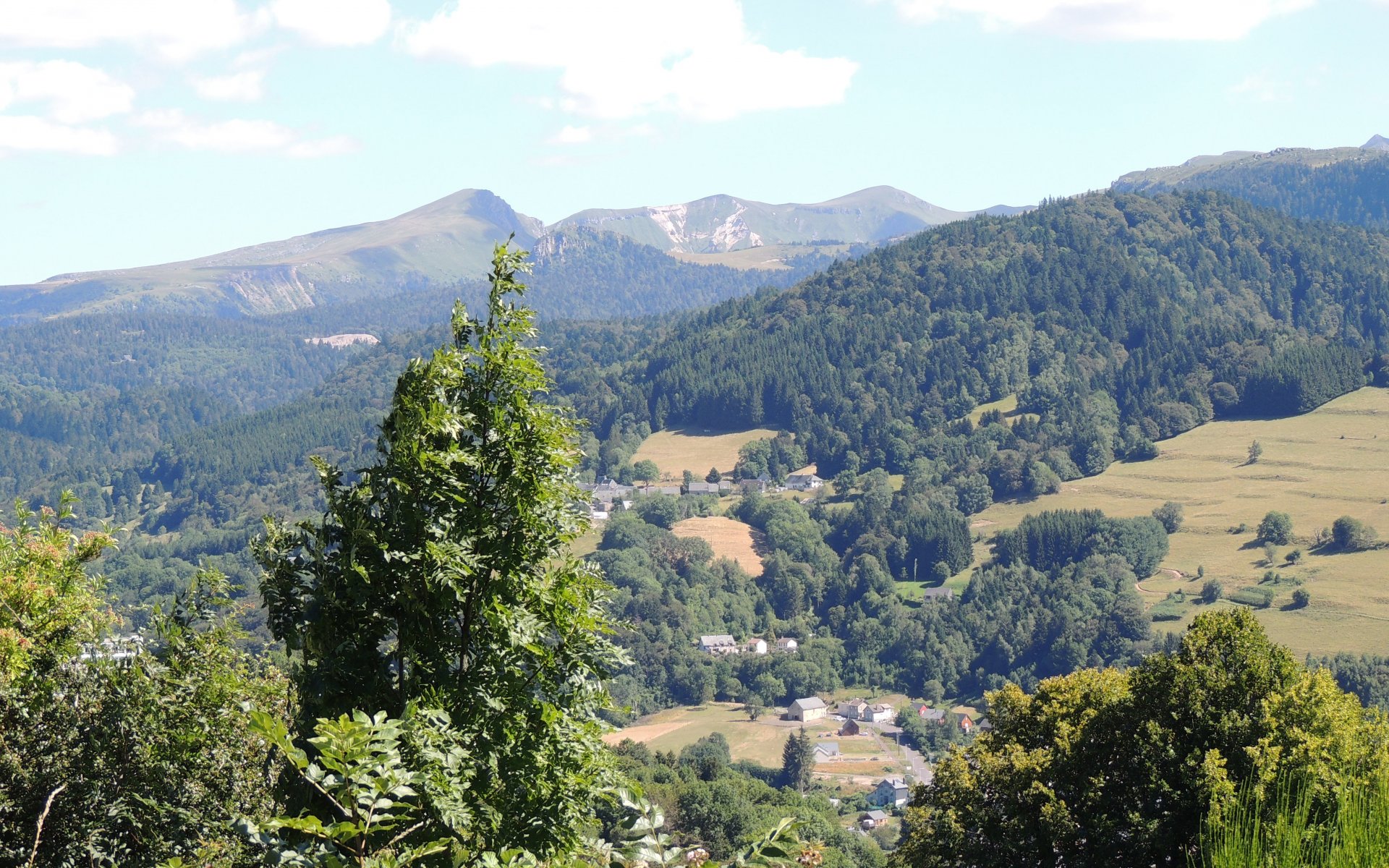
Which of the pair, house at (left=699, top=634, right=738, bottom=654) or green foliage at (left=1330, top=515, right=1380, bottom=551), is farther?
house at (left=699, top=634, right=738, bottom=654)

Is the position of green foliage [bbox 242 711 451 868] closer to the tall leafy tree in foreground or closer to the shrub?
the tall leafy tree in foreground

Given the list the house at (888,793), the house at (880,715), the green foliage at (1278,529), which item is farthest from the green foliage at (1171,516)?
the house at (888,793)

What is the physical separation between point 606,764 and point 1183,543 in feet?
558

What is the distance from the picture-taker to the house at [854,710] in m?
146

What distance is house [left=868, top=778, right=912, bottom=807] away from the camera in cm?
11162

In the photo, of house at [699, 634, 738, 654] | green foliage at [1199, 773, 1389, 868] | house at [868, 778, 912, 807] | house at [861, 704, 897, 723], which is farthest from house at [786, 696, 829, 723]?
green foliage at [1199, 773, 1389, 868]

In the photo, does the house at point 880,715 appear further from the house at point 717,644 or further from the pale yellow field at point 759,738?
the house at point 717,644

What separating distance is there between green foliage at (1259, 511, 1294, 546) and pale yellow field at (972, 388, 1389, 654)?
48.1 inches

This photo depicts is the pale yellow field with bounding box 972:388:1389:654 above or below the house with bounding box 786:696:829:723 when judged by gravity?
above

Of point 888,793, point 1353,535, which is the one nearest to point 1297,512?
point 1353,535

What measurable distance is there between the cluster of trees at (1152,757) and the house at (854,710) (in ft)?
389

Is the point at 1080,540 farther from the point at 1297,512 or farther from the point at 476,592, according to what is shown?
the point at 476,592

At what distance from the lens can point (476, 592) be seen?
402 inches

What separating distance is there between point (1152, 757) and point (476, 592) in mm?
20391
